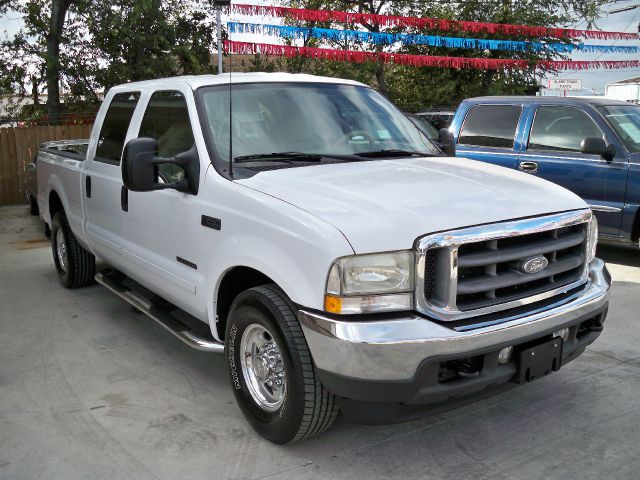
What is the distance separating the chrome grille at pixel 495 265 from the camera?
2.79 meters

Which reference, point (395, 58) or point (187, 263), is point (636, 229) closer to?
point (187, 263)

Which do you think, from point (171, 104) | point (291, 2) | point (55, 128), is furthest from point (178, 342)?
point (291, 2)

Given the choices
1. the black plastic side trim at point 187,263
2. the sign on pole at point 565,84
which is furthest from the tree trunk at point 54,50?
the black plastic side trim at point 187,263

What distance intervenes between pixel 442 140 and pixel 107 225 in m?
2.71

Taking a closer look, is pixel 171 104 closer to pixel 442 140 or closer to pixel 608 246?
pixel 442 140

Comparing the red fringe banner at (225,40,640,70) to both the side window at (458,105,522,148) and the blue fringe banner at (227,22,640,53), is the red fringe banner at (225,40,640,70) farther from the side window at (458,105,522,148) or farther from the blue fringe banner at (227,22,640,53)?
the side window at (458,105,522,148)

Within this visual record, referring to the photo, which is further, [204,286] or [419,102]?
[419,102]

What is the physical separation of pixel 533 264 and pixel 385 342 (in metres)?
0.91

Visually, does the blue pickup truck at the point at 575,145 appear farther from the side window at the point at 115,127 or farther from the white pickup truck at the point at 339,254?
the side window at the point at 115,127

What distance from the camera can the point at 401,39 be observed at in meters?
20.2

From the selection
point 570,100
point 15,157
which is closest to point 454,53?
point 15,157

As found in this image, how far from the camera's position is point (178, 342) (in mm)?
4984

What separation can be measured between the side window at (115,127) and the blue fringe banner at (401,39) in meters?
11.9

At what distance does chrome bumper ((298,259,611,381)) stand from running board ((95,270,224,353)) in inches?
40.8
